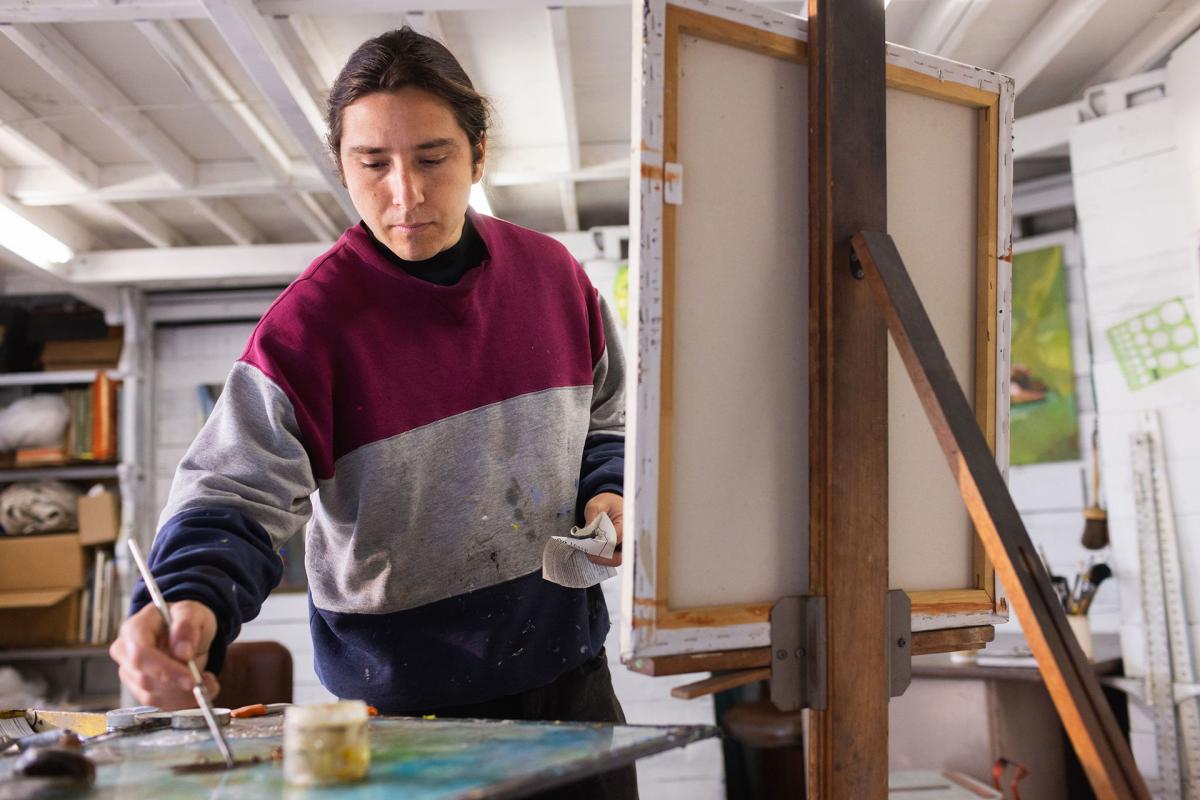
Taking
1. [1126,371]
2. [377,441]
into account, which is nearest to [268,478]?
[377,441]

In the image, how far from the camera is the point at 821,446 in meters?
1.11

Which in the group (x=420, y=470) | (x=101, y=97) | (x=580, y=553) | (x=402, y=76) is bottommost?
(x=580, y=553)

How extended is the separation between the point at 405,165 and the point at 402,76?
4.5 inches

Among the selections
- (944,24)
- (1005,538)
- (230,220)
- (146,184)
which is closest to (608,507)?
(1005,538)

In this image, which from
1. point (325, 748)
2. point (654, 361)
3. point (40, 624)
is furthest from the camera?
point (40, 624)

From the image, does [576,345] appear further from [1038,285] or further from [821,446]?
[1038,285]

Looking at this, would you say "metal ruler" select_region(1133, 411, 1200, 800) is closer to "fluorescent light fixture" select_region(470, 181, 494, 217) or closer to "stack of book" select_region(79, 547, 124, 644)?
"fluorescent light fixture" select_region(470, 181, 494, 217)

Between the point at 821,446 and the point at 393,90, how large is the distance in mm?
719

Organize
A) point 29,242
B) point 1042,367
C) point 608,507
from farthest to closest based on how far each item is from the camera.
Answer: point 29,242 < point 1042,367 < point 608,507

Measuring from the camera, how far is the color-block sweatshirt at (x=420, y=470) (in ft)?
4.27

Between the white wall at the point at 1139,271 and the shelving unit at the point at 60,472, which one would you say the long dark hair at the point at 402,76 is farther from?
the shelving unit at the point at 60,472

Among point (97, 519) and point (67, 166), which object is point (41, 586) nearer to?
point (97, 519)

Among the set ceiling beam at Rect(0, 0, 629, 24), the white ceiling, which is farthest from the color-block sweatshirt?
ceiling beam at Rect(0, 0, 629, 24)

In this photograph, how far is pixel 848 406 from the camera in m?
1.11
